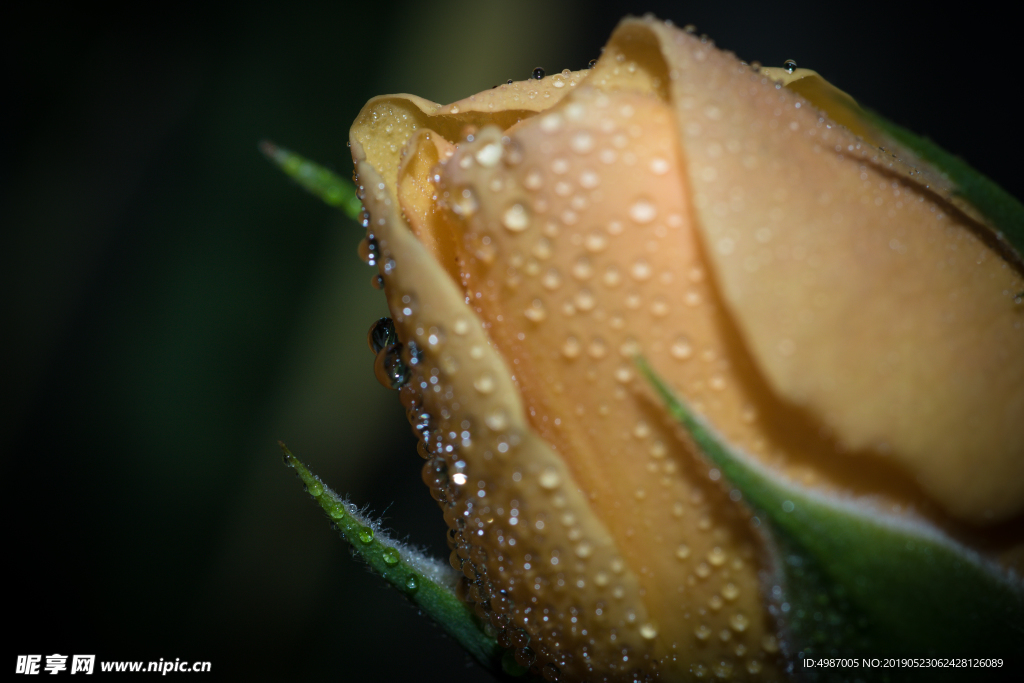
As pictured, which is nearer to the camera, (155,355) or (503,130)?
(503,130)

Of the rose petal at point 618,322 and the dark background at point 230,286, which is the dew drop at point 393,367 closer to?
the rose petal at point 618,322

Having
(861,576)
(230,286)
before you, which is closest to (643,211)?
(861,576)

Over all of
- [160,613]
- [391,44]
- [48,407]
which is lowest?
[160,613]

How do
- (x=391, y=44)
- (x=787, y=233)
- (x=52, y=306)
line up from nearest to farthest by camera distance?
(x=787, y=233) → (x=52, y=306) → (x=391, y=44)

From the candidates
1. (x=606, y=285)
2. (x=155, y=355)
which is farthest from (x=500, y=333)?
(x=155, y=355)

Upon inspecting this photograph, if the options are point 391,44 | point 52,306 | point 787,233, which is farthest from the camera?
point 391,44

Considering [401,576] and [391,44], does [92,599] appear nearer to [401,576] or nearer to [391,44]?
[401,576]
